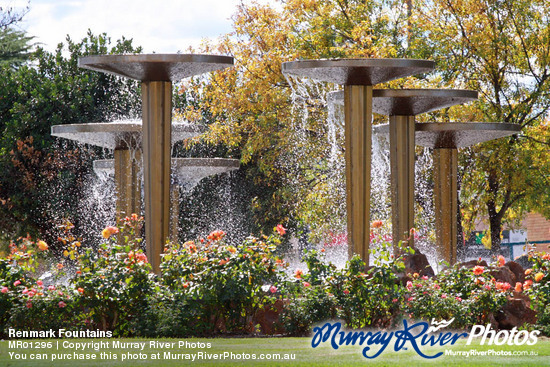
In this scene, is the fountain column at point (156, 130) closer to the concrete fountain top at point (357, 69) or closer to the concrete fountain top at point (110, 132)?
the concrete fountain top at point (357, 69)

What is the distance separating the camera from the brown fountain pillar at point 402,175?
558 inches

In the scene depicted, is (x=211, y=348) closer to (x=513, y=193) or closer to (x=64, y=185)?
(x=513, y=193)

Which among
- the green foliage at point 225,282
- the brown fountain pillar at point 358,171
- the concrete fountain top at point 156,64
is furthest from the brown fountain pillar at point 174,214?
the green foliage at point 225,282

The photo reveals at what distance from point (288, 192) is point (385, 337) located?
13.6m

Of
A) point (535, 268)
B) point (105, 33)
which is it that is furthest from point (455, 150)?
point (105, 33)

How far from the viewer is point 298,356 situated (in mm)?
7188

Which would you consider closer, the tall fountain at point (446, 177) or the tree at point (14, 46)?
the tall fountain at point (446, 177)

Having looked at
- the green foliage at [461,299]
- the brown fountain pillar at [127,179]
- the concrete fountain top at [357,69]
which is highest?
the concrete fountain top at [357,69]

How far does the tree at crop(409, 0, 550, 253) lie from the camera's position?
19719mm

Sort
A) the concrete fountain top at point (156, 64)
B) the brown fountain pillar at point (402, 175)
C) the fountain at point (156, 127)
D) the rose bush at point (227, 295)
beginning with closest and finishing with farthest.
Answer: the rose bush at point (227, 295)
the concrete fountain top at point (156, 64)
the fountain at point (156, 127)
the brown fountain pillar at point (402, 175)

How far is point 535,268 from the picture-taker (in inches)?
399

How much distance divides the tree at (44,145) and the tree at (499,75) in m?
9.21

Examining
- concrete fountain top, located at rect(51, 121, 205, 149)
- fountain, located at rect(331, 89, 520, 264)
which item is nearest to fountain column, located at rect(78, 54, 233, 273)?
concrete fountain top, located at rect(51, 121, 205, 149)

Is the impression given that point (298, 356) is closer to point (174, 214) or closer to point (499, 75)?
point (174, 214)
